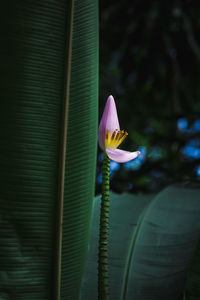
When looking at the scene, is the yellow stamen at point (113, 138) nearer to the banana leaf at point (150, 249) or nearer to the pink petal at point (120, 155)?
the pink petal at point (120, 155)

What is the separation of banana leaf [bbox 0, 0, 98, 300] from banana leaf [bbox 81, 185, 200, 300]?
0.14 m

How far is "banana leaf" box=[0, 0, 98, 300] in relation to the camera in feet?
1.35

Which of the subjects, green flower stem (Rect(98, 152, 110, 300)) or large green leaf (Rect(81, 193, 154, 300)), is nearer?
green flower stem (Rect(98, 152, 110, 300))

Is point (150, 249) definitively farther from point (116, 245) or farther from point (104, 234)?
point (104, 234)

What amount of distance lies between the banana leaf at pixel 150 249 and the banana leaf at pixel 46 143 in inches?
5.7

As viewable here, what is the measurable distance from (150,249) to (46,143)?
301 mm

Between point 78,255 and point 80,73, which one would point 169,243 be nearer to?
point 78,255

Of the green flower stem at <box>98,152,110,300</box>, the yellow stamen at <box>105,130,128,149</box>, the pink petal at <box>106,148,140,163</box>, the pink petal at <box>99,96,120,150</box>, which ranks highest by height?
the pink petal at <box>99,96,120,150</box>

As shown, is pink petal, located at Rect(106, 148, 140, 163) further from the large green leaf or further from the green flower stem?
the large green leaf

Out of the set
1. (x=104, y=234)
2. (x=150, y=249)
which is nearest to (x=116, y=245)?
(x=150, y=249)

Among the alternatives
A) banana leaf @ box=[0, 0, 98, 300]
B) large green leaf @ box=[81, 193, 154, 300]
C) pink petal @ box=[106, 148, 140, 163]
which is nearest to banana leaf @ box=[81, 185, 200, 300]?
large green leaf @ box=[81, 193, 154, 300]

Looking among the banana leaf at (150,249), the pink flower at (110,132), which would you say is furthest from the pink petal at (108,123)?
the banana leaf at (150,249)

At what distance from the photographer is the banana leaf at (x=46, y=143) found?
41 centimetres

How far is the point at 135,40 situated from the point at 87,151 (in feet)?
11.6
